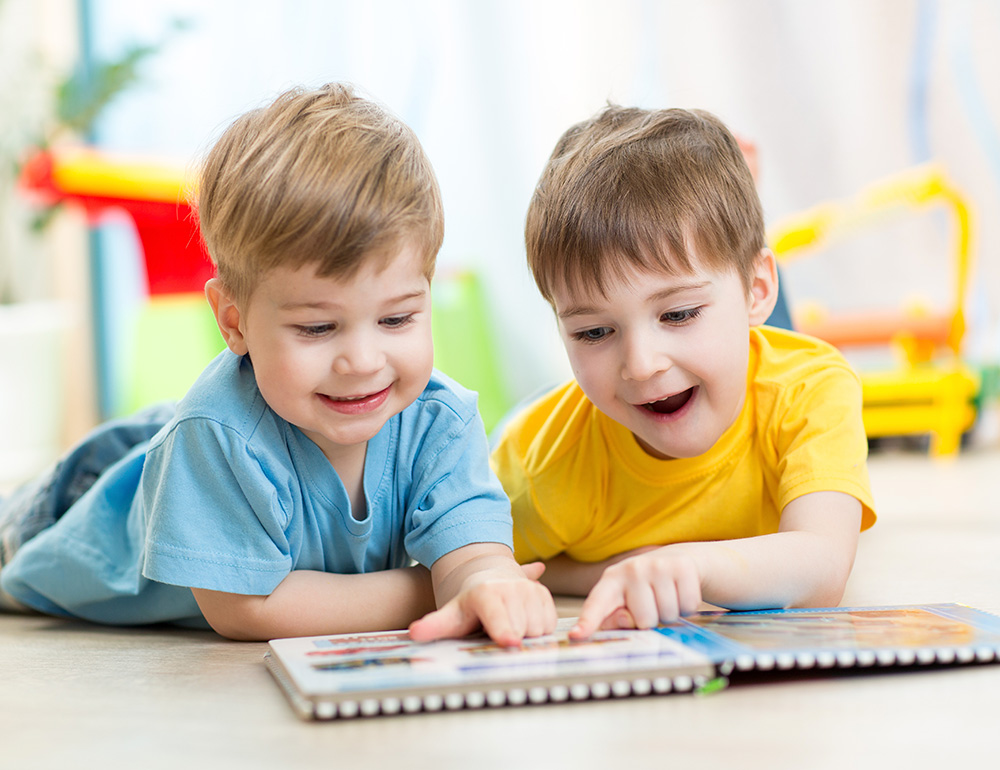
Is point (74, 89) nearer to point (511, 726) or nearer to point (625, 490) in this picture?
point (625, 490)

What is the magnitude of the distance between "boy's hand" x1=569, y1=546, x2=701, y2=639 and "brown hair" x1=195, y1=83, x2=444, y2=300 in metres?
0.25

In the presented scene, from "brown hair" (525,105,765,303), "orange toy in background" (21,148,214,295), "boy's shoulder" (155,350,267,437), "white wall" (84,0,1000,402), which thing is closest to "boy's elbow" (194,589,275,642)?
"boy's shoulder" (155,350,267,437)

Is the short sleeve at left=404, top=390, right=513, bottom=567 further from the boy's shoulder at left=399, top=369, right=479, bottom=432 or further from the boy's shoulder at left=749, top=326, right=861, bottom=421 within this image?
the boy's shoulder at left=749, top=326, right=861, bottom=421

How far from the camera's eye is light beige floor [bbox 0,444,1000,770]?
1.62 ft

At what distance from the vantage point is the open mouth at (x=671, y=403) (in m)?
0.88

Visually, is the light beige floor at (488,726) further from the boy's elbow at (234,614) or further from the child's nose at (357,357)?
the child's nose at (357,357)

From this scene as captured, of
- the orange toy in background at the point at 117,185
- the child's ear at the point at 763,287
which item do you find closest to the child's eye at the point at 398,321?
the child's ear at the point at 763,287

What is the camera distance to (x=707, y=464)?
Result: 92 centimetres

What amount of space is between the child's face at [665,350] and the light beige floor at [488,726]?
0.29 metres

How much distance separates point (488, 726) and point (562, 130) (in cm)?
202

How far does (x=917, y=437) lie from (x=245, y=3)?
1.94m

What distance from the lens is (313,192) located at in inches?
27.6

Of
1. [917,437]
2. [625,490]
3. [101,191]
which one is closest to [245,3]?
[101,191]

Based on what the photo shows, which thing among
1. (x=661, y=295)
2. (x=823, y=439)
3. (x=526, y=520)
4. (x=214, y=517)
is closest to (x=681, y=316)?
(x=661, y=295)
